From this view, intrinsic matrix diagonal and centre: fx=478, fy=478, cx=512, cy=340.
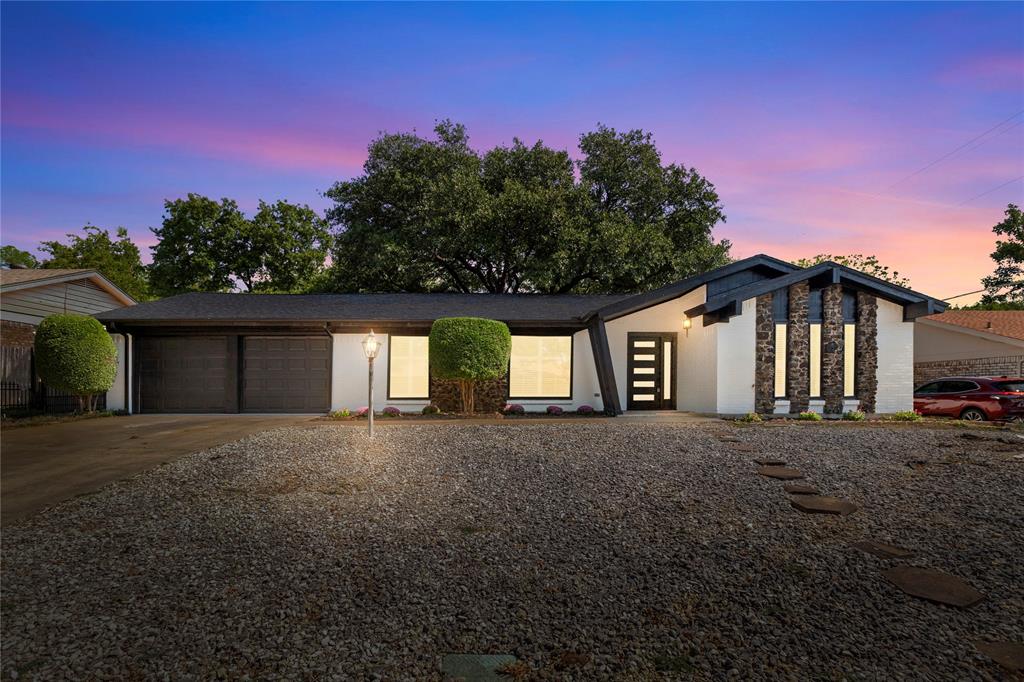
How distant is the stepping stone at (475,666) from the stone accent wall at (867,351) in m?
13.9

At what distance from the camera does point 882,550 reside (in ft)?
12.8

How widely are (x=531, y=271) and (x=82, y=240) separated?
38280 millimetres

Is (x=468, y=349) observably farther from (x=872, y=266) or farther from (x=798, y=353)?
(x=872, y=266)


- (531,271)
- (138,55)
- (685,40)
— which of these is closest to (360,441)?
(138,55)

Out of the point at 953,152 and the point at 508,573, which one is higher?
the point at 953,152

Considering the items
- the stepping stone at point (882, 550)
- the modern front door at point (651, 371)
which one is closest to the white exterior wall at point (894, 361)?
the modern front door at point (651, 371)

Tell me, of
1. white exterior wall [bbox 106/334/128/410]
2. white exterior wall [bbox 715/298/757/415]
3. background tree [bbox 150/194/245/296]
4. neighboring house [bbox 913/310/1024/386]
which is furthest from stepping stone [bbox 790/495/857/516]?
background tree [bbox 150/194/245/296]

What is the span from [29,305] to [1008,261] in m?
53.1

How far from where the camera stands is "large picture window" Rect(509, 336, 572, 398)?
13773mm

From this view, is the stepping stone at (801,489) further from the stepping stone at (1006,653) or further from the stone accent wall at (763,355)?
the stone accent wall at (763,355)

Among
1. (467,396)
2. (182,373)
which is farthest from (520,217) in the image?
(182,373)

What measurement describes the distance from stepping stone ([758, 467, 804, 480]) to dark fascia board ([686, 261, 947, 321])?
19.8 ft

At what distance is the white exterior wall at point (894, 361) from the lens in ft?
42.0

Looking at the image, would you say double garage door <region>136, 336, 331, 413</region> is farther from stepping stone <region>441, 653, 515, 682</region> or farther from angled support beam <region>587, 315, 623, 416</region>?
stepping stone <region>441, 653, 515, 682</region>
